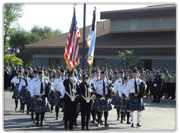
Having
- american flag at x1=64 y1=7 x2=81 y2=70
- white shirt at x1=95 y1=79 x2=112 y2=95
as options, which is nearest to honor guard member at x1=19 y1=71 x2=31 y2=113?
american flag at x1=64 y1=7 x2=81 y2=70

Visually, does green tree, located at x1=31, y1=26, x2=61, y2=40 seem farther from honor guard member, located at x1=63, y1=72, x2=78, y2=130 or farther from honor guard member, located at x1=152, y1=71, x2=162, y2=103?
honor guard member, located at x1=63, y1=72, x2=78, y2=130

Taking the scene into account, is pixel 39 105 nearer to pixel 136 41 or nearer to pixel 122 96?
pixel 122 96

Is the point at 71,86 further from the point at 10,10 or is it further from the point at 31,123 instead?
the point at 10,10

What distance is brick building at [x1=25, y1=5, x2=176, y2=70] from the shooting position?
89.8ft

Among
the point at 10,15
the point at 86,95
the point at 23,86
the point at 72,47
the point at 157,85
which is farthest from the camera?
the point at 10,15

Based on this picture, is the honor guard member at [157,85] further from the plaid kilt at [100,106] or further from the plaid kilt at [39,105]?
the plaid kilt at [39,105]

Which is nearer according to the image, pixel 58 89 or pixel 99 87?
pixel 99 87

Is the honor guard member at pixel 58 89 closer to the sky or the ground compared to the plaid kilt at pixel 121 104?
closer to the sky

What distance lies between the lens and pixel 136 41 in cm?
2898

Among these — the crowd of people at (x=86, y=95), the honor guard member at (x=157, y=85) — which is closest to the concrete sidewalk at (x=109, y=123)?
the crowd of people at (x=86, y=95)

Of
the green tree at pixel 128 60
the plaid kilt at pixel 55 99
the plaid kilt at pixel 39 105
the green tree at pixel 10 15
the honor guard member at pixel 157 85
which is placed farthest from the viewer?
the green tree at pixel 10 15

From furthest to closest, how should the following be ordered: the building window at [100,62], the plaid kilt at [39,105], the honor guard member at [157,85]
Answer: the building window at [100,62], the honor guard member at [157,85], the plaid kilt at [39,105]

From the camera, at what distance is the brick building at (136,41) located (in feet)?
89.8

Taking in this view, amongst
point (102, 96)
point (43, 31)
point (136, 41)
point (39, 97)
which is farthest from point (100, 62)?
point (43, 31)
